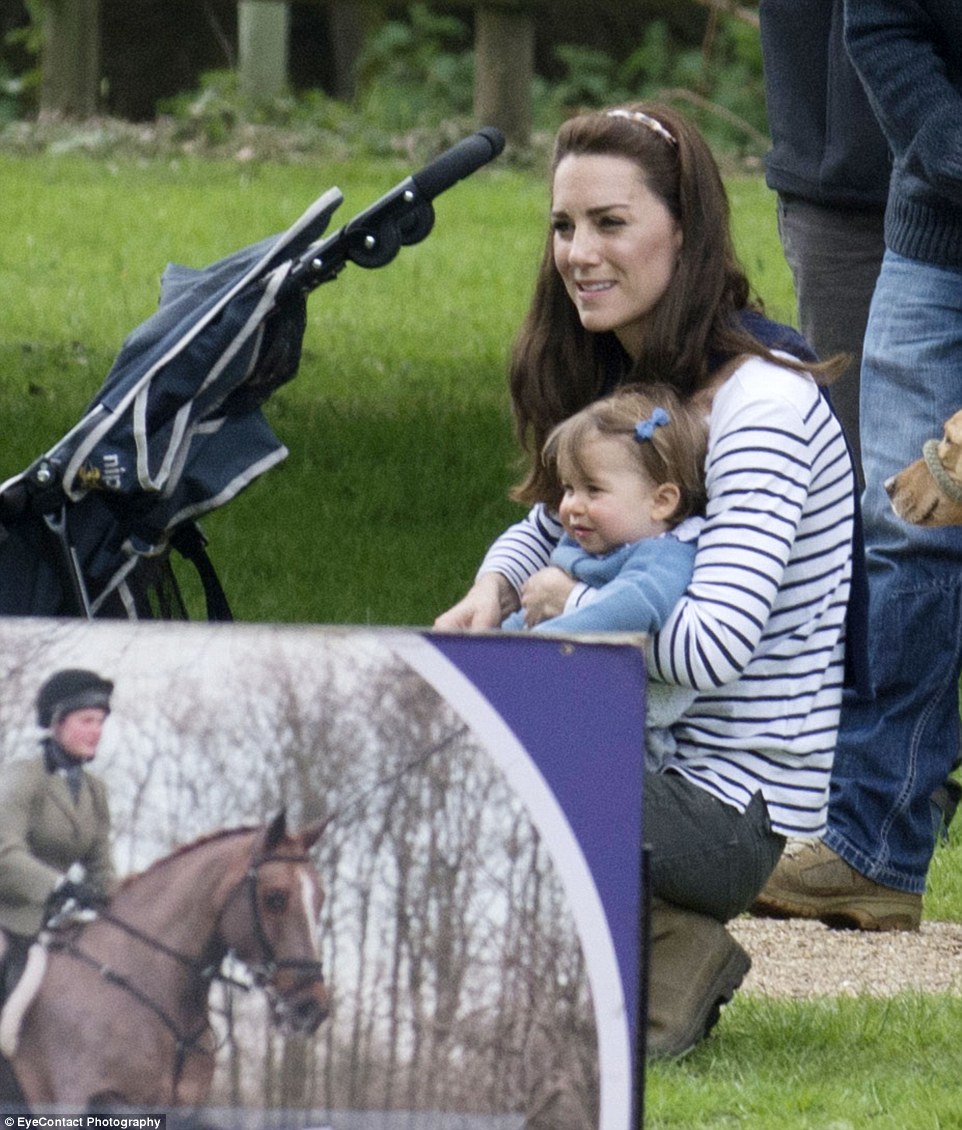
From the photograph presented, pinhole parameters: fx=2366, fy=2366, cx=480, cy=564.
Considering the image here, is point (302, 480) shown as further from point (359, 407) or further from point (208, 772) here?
point (208, 772)

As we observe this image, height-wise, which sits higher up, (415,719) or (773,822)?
(415,719)

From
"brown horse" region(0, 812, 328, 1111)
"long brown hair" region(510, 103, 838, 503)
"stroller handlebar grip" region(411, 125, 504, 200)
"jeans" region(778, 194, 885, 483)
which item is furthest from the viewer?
"jeans" region(778, 194, 885, 483)

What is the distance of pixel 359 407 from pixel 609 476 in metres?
4.36

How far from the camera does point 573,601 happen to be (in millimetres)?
3281

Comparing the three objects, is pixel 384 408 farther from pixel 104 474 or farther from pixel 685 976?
pixel 685 976

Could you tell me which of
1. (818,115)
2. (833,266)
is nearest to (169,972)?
(833,266)

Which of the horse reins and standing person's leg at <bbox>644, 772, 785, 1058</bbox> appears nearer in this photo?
the horse reins

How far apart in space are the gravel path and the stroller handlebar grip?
1336 mm

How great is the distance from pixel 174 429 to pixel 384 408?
4160mm

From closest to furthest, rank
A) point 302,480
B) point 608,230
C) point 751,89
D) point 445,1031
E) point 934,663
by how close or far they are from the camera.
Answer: point 445,1031
point 608,230
point 934,663
point 302,480
point 751,89

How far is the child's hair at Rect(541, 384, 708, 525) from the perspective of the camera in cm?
329

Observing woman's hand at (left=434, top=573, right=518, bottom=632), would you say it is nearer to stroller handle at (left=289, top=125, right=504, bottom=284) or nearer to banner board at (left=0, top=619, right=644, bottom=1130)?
stroller handle at (left=289, top=125, right=504, bottom=284)

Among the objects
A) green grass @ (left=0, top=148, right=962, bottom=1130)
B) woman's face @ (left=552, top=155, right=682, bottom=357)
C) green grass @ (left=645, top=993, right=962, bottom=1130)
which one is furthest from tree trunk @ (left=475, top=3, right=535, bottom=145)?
green grass @ (left=645, top=993, right=962, bottom=1130)

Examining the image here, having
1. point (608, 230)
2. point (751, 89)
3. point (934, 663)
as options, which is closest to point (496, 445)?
point (934, 663)
